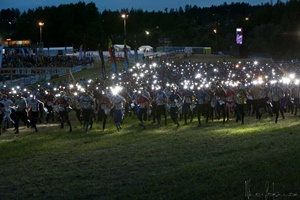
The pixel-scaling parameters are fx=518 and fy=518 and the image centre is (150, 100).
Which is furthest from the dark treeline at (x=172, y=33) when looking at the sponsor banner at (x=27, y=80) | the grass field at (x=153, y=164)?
the grass field at (x=153, y=164)

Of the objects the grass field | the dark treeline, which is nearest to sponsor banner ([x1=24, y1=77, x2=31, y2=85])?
the grass field

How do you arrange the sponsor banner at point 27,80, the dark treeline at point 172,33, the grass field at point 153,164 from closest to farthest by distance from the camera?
the grass field at point 153,164
the sponsor banner at point 27,80
the dark treeline at point 172,33

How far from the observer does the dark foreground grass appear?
33.3ft

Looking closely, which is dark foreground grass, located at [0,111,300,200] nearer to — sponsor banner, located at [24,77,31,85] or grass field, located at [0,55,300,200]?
grass field, located at [0,55,300,200]

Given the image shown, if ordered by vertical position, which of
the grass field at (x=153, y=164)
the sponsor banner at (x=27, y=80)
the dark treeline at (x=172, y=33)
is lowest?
the grass field at (x=153, y=164)

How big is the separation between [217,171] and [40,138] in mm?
10032

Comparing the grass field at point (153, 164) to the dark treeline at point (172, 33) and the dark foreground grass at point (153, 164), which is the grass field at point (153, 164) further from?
the dark treeline at point (172, 33)

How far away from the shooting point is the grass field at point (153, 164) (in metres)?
10.1

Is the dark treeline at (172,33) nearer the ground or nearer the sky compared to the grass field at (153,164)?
nearer the sky

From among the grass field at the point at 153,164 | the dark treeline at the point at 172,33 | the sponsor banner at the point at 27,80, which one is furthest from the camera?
the dark treeline at the point at 172,33

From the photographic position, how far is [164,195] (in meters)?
9.82

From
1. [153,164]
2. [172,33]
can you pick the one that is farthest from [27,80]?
[172,33]

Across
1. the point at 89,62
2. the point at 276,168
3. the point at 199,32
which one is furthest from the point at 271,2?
the point at 276,168

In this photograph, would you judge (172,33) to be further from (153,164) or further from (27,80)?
(153,164)
